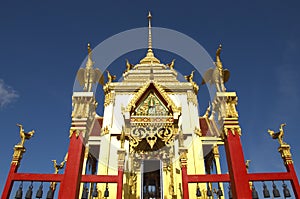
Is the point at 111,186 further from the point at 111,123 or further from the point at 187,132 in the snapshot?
the point at 187,132

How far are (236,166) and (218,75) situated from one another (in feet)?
13.7

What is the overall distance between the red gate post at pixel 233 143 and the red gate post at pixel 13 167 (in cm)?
763

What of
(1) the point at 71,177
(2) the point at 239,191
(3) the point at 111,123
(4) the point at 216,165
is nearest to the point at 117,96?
(3) the point at 111,123

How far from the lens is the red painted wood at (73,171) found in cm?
863

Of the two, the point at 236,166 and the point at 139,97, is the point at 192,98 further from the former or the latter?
the point at 236,166

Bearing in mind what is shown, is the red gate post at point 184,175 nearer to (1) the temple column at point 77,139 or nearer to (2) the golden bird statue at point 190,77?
(1) the temple column at point 77,139

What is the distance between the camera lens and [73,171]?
9.00 m

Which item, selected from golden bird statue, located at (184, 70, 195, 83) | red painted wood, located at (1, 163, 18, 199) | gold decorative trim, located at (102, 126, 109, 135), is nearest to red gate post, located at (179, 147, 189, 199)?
red painted wood, located at (1, 163, 18, 199)

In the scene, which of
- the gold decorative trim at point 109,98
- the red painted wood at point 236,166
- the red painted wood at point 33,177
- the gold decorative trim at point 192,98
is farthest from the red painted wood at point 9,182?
the gold decorative trim at point 192,98

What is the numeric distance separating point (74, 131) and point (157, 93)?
5.75 meters

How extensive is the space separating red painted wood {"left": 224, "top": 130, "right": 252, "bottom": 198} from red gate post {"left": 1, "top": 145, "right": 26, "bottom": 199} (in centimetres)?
763

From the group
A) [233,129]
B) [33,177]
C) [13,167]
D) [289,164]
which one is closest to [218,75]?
[233,129]

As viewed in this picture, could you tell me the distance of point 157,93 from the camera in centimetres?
1438

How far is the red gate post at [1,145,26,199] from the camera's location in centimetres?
887
